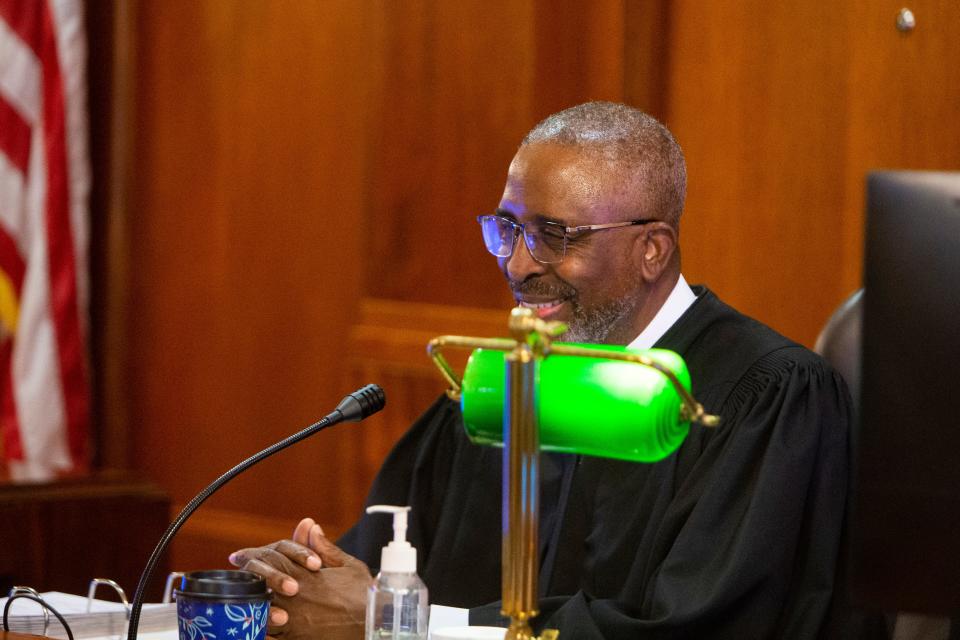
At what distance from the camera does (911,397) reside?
4.07ft

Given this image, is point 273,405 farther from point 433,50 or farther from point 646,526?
point 646,526

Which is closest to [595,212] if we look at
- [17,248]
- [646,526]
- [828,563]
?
[646,526]

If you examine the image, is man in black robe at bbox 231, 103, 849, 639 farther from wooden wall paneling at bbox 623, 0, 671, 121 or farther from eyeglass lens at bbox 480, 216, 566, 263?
wooden wall paneling at bbox 623, 0, 671, 121

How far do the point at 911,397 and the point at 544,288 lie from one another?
4.08ft

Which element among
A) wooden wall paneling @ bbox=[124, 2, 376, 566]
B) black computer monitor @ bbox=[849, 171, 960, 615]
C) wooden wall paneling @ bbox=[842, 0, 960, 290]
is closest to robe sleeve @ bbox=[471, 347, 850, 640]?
black computer monitor @ bbox=[849, 171, 960, 615]

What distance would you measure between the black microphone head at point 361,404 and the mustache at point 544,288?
2.44 ft

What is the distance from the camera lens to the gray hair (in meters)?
2.40

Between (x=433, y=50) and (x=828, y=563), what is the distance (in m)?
2.51

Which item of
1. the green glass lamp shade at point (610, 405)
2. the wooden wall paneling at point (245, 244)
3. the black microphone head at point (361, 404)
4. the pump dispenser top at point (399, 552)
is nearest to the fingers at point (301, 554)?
the black microphone head at point (361, 404)

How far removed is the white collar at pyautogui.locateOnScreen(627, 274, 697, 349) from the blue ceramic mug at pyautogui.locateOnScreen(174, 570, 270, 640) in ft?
3.35

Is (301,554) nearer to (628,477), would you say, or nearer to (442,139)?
(628,477)

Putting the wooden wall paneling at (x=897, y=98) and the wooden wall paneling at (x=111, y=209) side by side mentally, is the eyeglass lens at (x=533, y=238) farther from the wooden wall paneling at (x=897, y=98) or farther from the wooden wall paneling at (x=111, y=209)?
the wooden wall paneling at (x=111, y=209)

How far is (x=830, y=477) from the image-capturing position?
2047 mm

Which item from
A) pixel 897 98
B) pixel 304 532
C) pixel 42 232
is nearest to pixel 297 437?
pixel 304 532
